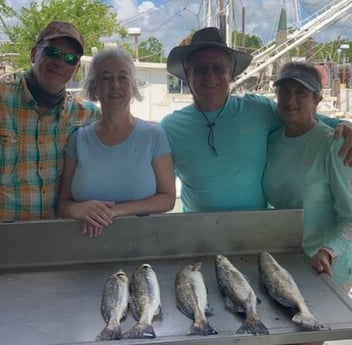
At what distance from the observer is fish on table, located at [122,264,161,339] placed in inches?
49.1

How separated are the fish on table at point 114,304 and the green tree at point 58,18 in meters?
1.83

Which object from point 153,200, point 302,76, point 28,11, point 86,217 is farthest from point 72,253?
point 28,11

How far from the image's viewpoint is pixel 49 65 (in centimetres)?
216

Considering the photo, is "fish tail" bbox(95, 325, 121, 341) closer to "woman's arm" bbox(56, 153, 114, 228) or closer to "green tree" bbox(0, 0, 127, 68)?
"woman's arm" bbox(56, 153, 114, 228)

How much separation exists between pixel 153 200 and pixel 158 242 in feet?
0.79

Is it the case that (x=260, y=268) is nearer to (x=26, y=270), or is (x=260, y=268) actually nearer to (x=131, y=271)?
(x=131, y=271)

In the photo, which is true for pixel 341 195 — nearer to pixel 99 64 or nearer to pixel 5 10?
pixel 99 64

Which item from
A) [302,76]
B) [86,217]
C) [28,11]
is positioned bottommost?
[86,217]

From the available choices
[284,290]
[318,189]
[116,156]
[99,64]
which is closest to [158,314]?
[284,290]

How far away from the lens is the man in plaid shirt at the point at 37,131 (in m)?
2.12

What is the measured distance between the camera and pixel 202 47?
7.20ft

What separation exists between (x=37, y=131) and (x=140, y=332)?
1.24m

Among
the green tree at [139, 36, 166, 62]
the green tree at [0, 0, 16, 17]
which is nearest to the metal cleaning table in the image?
the green tree at [0, 0, 16, 17]

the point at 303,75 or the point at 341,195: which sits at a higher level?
the point at 303,75
